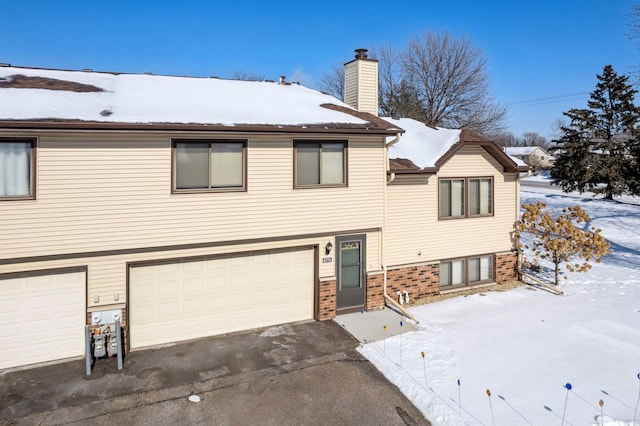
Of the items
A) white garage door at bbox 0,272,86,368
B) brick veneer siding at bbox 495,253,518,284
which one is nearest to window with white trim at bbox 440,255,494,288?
brick veneer siding at bbox 495,253,518,284

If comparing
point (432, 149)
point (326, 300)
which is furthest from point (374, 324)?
point (432, 149)

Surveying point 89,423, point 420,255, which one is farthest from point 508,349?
point 89,423

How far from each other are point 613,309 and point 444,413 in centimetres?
768

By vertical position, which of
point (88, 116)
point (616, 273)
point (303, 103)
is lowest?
point (616, 273)

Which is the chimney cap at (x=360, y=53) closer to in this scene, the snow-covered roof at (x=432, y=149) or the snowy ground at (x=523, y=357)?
the snow-covered roof at (x=432, y=149)

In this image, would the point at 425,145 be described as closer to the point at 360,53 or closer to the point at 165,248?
the point at 360,53

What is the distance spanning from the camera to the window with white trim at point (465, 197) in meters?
13.1

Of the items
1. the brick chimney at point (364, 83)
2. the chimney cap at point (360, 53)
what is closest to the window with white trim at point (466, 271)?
the brick chimney at point (364, 83)

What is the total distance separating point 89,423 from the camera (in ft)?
22.0

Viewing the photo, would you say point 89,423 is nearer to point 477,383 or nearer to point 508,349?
point 477,383

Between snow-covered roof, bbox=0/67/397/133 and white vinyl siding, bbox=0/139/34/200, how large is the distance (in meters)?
0.58

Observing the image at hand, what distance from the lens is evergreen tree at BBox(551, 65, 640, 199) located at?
32.4 metres

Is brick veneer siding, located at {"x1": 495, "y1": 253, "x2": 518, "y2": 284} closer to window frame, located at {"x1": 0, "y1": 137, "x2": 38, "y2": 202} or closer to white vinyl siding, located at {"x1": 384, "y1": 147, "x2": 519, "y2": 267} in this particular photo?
white vinyl siding, located at {"x1": 384, "y1": 147, "x2": 519, "y2": 267}

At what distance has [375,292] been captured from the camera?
11.7m
